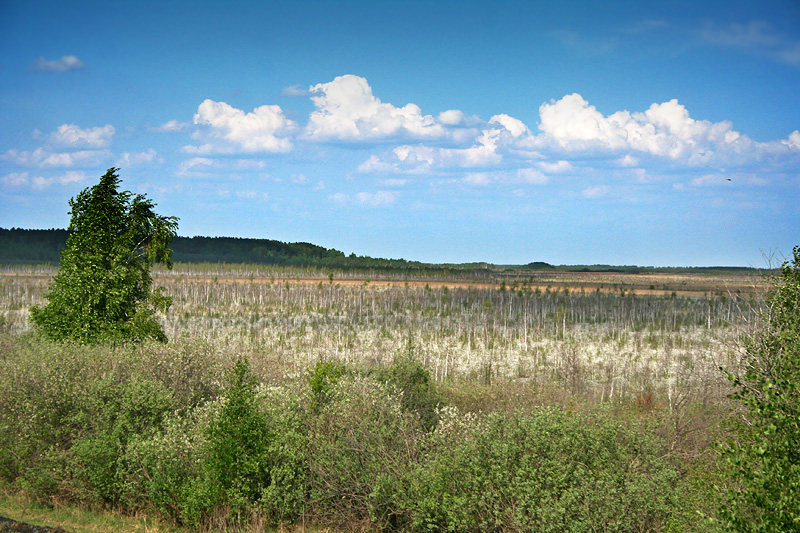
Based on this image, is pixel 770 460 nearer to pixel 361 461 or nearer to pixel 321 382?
pixel 361 461

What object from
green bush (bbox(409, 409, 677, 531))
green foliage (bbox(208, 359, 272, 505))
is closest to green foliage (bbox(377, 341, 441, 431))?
green foliage (bbox(208, 359, 272, 505))

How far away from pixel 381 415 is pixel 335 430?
1.33 metres

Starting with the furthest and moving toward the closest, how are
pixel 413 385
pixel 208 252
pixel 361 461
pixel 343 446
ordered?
pixel 208 252
pixel 413 385
pixel 343 446
pixel 361 461

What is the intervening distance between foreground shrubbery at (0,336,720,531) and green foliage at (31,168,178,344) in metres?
5.10

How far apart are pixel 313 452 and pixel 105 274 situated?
49.7 feet

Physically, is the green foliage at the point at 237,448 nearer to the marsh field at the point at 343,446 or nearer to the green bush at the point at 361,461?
the marsh field at the point at 343,446

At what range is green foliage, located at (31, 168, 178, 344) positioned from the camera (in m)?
25.7

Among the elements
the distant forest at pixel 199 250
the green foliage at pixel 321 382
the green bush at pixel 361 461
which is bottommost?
the green bush at pixel 361 461

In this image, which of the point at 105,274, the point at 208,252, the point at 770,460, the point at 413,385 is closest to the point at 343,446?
the point at 413,385

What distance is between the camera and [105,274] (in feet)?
85.9

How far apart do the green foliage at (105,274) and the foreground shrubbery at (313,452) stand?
5.10m

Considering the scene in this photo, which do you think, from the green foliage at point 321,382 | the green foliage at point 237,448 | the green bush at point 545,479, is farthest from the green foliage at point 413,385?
the green bush at point 545,479

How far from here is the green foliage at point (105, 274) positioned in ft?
84.3

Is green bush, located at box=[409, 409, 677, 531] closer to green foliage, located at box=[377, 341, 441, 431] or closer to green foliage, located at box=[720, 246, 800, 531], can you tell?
green foliage, located at box=[720, 246, 800, 531]
